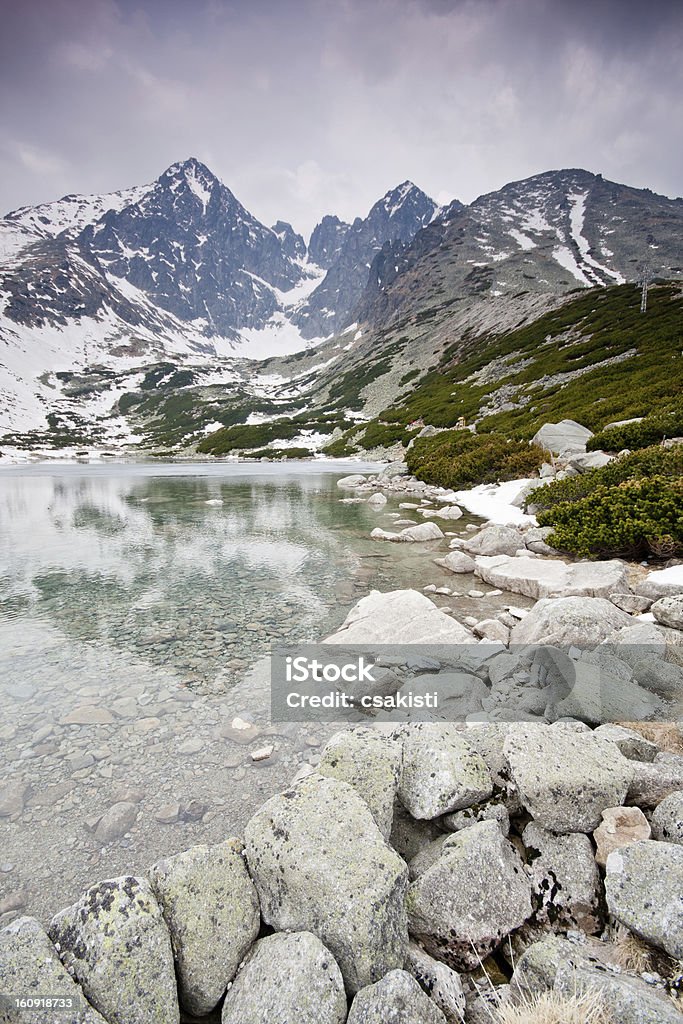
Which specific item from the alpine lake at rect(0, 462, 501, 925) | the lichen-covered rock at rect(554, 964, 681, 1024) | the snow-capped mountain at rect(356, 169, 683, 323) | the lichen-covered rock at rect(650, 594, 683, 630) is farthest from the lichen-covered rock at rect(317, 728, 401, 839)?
the snow-capped mountain at rect(356, 169, 683, 323)

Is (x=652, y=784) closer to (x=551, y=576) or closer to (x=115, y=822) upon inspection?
(x=115, y=822)

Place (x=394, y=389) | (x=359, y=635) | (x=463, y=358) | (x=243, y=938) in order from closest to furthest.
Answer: (x=243, y=938), (x=359, y=635), (x=463, y=358), (x=394, y=389)

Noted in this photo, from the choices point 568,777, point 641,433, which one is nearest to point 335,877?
point 568,777

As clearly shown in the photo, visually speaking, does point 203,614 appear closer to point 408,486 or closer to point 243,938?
point 243,938

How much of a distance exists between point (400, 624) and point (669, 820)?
5.34 meters

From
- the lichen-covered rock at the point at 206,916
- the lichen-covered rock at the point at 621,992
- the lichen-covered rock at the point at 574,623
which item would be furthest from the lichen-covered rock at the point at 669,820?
the lichen-covered rock at the point at 574,623

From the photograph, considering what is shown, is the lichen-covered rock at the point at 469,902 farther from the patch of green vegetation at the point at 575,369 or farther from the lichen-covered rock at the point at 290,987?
the patch of green vegetation at the point at 575,369

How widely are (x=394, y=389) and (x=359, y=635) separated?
324 ft

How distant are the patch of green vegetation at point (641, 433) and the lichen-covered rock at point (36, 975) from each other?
82.9 ft

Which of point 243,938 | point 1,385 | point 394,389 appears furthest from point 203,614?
point 1,385

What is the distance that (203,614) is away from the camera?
10.6 meters

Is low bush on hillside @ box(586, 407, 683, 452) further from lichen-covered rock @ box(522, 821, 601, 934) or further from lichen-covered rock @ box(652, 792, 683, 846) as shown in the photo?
lichen-covered rock @ box(522, 821, 601, 934)

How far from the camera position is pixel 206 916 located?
328cm

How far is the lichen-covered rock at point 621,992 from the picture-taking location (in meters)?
2.43
